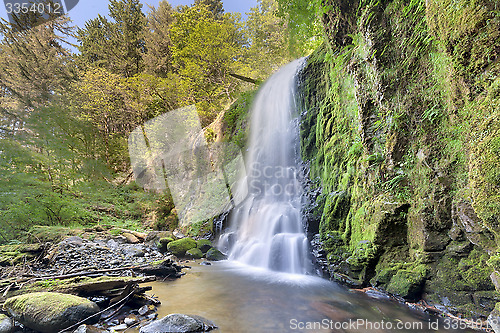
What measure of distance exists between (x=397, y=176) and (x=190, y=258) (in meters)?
6.84

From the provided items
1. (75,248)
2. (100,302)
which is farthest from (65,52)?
(100,302)

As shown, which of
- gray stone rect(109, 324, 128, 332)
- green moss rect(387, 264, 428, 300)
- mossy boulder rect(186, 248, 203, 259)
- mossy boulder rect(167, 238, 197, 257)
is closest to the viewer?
gray stone rect(109, 324, 128, 332)

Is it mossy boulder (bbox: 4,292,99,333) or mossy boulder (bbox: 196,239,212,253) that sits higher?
mossy boulder (bbox: 4,292,99,333)

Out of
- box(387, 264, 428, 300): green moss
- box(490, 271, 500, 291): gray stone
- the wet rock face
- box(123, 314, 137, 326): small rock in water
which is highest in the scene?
box(490, 271, 500, 291): gray stone

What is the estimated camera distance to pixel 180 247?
8.34 m

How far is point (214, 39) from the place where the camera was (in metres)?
12.2

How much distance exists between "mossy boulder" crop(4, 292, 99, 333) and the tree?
67.7 feet

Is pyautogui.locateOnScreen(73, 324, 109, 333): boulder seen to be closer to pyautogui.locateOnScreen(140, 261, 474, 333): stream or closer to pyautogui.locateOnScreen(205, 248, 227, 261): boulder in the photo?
pyautogui.locateOnScreen(140, 261, 474, 333): stream

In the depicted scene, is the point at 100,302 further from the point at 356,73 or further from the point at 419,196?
the point at 356,73

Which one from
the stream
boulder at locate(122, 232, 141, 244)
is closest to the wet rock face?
the stream

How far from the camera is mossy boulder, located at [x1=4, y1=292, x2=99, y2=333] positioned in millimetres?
2490

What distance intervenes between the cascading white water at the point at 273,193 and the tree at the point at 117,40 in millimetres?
14215

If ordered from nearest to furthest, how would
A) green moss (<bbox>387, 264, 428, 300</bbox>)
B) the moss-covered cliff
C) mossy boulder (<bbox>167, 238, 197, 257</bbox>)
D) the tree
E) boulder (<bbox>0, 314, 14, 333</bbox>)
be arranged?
1. boulder (<bbox>0, 314, 14, 333</bbox>)
2. the moss-covered cliff
3. green moss (<bbox>387, 264, 428, 300</bbox>)
4. mossy boulder (<bbox>167, 238, 197, 257</bbox>)
5. the tree

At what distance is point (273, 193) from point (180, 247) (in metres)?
4.01
